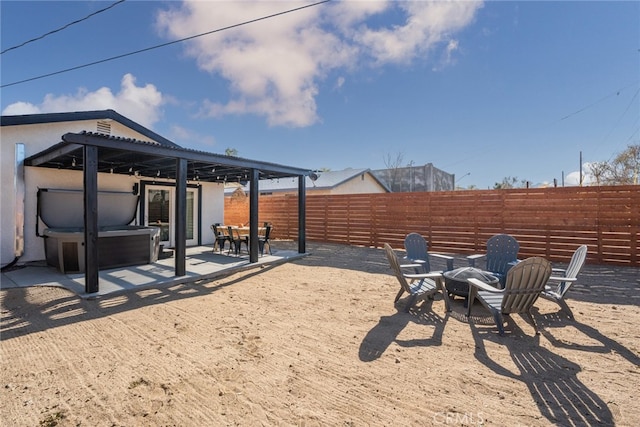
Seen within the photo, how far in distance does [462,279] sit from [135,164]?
8.44m

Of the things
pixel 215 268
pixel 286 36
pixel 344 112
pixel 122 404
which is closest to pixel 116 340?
pixel 122 404

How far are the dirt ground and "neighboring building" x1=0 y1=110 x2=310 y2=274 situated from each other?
1912 mm

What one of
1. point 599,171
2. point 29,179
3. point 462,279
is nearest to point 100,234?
point 29,179

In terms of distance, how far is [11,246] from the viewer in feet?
24.4

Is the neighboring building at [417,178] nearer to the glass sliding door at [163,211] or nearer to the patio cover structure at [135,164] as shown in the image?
the patio cover structure at [135,164]

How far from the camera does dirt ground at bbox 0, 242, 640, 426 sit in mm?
2221

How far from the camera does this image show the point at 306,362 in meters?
3.03

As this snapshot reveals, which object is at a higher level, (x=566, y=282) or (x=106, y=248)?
(x=106, y=248)

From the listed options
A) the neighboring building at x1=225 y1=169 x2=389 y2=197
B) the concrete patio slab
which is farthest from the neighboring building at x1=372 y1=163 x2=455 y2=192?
the concrete patio slab

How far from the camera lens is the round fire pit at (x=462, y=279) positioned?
15.7 feet

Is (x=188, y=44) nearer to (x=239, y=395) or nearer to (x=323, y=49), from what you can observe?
(x=323, y=49)

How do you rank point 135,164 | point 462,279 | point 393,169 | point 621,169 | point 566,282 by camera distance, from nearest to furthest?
point 566,282, point 462,279, point 135,164, point 621,169, point 393,169

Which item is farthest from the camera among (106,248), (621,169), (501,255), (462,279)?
(621,169)

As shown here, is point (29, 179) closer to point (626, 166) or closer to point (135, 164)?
point (135, 164)
